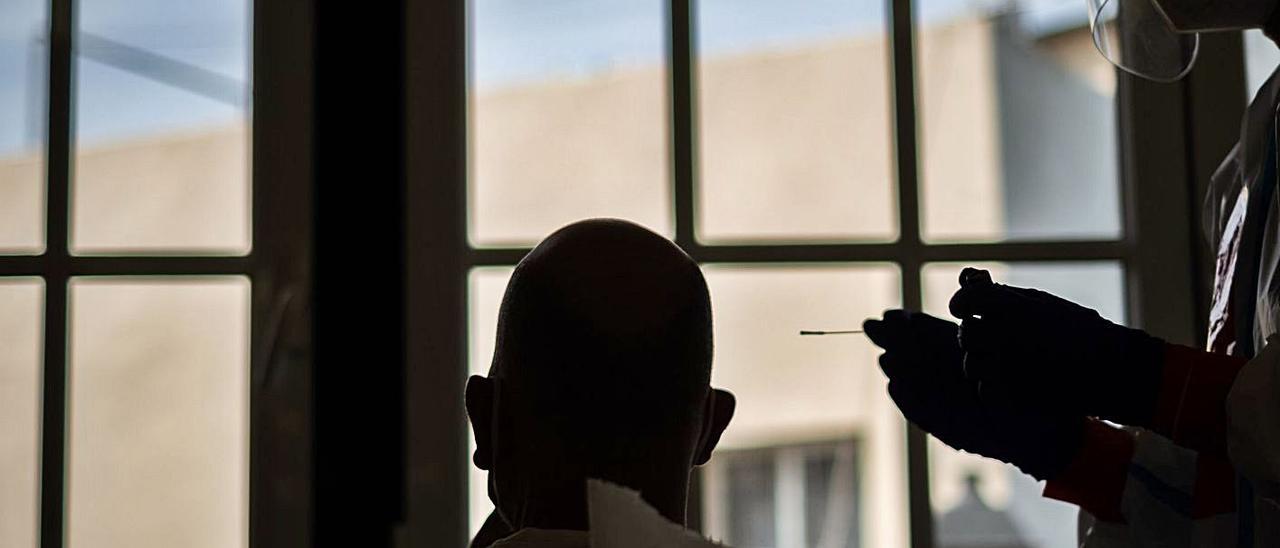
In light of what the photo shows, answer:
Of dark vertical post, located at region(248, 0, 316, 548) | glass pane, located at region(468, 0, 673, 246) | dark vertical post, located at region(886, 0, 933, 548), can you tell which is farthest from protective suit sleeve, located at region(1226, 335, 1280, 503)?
glass pane, located at region(468, 0, 673, 246)

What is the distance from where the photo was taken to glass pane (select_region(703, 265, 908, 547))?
7.59 metres

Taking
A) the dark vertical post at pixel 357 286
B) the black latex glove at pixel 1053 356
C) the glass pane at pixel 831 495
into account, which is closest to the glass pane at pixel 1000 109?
the glass pane at pixel 831 495

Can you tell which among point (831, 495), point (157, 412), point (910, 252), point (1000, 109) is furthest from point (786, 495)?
point (910, 252)

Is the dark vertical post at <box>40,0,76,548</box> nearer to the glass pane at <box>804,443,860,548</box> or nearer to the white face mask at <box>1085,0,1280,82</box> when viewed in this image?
the white face mask at <box>1085,0,1280,82</box>

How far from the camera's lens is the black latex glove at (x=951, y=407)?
1.17 metres

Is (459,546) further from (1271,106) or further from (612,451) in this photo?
(1271,106)

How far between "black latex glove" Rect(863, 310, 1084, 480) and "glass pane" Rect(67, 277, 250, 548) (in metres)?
4.24

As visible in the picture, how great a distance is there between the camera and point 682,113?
5.34 feet

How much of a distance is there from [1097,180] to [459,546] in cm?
100

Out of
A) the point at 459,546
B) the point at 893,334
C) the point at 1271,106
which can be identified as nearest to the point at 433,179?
the point at 459,546

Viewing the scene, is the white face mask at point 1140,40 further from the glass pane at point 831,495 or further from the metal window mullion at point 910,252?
the glass pane at point 831,495

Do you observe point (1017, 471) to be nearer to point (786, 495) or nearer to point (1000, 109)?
point (786, 495)

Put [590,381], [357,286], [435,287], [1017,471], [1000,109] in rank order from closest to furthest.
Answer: [357,286], [590,381], [435,287], [1017,471], [1000,109]

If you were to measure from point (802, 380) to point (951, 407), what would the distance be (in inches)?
269
